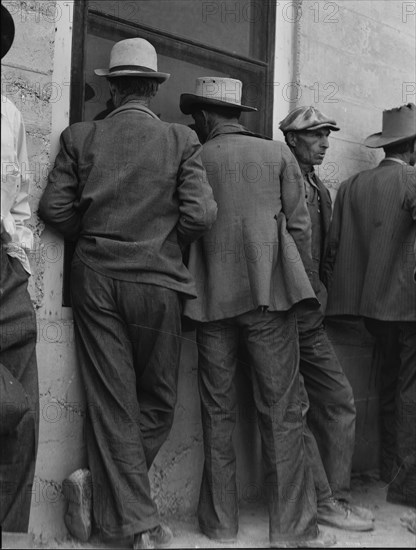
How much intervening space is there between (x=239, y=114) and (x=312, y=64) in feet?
3.17

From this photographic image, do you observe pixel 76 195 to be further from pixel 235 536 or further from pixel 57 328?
pixel 235 536

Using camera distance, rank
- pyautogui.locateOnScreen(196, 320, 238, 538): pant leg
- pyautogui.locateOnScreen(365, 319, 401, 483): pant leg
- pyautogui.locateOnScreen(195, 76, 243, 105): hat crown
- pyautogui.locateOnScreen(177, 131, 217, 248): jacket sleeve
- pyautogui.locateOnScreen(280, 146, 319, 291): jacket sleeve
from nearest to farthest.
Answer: pyautogui.locateOnScreen(177, 131, 217, 248): jacket sleeve < pyautogui.locateOnScreen(196, 320, 238, 538): pant leg < pyautogui.locateOnScreen(280, 146, 319, 291): jacket sleeve < pyautogui.locateOnScreen(195, 76, 243, 105): hat crown < pyautogui.locateOnScreen(365, 319, 401, 483): pant leg

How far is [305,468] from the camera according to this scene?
4.59 m

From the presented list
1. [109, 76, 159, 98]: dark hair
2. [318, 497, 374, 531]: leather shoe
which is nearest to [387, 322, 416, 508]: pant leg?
[318, 497, 374, 531]: leather shoe

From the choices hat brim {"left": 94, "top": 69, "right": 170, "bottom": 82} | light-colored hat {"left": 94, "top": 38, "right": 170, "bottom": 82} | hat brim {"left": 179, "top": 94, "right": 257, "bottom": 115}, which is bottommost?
hat brim {"left": 179, "top": 94, "right": 257, "bottom": 115}

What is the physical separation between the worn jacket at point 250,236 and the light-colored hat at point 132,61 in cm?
52

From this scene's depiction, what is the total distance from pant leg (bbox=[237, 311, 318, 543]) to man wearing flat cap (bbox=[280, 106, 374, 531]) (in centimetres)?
30

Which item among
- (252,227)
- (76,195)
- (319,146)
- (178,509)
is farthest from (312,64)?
(178,509)

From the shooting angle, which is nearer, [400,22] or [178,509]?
[178,509]

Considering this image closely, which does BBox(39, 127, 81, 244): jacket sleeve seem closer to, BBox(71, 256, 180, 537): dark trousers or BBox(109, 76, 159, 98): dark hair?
BBox(71, 256, 180, 537): dark trousers

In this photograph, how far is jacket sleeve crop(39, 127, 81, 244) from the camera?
4.23m

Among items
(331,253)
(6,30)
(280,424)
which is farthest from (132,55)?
(280,424)

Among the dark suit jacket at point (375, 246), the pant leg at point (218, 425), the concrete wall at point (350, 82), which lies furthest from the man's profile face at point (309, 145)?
the pant leg at point (218, 425)

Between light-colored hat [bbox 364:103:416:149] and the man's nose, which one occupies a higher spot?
light-colored hat [bbox 364:103:416:149]
